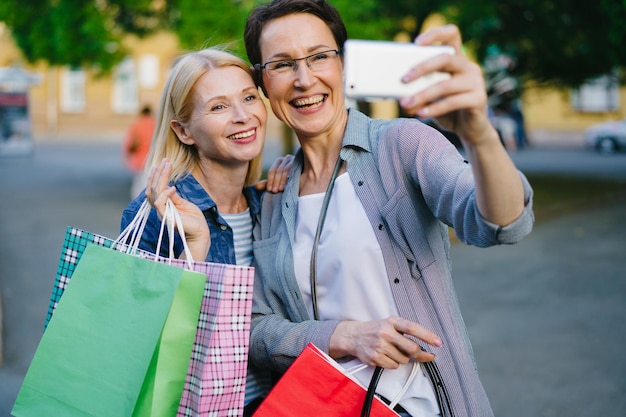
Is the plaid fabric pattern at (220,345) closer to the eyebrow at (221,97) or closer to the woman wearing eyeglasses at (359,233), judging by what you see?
the woman wearing eyeglasses at (359,233)

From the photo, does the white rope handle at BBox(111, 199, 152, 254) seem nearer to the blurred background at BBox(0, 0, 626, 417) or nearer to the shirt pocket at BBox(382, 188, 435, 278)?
the shirt pocket at BBox(382, 188, 435, 278)

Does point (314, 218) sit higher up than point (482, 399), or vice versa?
point (314, 218)

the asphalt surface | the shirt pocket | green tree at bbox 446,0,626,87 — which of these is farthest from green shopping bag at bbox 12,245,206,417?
green tree at bbox 446,0,626,87

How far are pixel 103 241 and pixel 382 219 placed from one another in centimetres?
75

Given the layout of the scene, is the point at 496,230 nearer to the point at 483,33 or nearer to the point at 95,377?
the point at 95,377

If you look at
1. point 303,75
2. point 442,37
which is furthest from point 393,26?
point 442,37

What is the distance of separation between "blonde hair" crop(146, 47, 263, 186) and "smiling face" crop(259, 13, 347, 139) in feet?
0.81

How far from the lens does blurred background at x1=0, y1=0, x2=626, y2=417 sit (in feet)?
21.1

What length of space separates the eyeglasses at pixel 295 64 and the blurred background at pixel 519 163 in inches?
22.7

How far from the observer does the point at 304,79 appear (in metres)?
2.31

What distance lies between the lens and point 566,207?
14.6 meters

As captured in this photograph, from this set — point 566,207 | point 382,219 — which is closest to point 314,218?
point 382,219

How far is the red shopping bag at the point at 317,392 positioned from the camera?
2031 mm

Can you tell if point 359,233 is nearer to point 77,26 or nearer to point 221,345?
point 221,345
